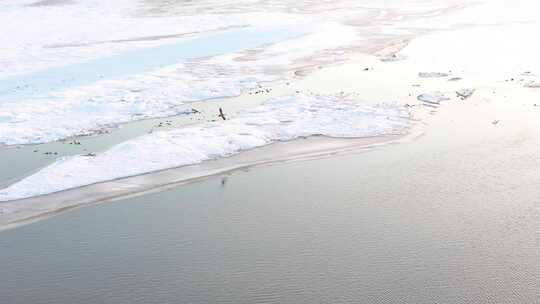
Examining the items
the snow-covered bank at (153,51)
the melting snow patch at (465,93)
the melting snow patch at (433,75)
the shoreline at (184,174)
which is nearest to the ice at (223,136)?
the shoreline at (184,174)

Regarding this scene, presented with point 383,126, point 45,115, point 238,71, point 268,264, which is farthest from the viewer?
point 238,71

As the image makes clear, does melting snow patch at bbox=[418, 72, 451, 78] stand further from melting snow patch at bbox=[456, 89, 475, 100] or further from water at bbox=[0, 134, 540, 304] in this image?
water at bbox=[0, 134, 540, 304]

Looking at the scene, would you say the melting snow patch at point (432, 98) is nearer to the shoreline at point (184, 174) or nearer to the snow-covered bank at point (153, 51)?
the shoreline at point (184, 174)

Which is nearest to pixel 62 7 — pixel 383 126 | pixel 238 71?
pixel 238 71

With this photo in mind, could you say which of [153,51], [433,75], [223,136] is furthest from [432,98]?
[153,51]

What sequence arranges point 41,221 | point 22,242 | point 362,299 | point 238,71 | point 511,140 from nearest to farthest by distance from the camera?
point 362,299 < point 22,242 < point 41,221 < point 511,140 < point 238,71

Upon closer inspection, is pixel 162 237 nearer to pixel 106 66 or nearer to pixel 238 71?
pixel 238 71

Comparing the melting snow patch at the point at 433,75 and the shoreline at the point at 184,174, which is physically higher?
the shoreline at the point at 184,174

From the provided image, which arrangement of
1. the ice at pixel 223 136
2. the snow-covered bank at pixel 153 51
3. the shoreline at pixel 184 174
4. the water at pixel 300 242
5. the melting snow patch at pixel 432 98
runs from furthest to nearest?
the snow-covered bank at pixel 153 51 → the melting snow patch at pixel 432 98 → the ice at pixel 223 136 → the shoreline at pixel 184 174 → the water at pixel 300 242
